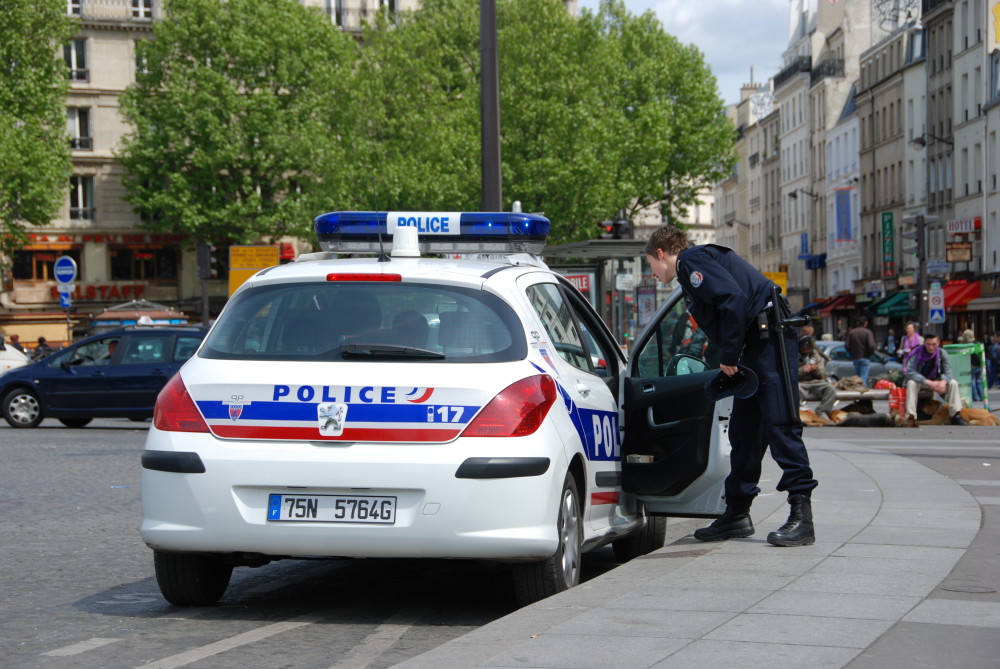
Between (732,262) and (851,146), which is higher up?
(851,146)

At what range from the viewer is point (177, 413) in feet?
23.9

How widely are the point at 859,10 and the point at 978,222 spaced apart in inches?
1439

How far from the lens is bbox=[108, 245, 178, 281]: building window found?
73.8 meters

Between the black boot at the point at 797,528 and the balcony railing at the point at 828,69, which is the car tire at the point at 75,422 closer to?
the black boot at the point at 797,528

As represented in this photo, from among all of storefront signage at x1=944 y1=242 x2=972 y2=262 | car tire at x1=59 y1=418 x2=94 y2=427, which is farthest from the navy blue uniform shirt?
storefront signage at x1=944 y1=242 x2=972 y2=262

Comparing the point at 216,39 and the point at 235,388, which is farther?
the point at 216,39

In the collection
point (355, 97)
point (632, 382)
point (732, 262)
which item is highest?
point (355, 97)

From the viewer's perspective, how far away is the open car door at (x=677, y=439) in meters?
8.78

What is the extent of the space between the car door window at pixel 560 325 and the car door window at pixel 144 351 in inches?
772

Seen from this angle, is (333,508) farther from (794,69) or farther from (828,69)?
(794,69)

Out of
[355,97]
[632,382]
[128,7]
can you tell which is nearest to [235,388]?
[632,382]

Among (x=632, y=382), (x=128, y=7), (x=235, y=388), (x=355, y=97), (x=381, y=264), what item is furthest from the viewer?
(x=128, y=7)

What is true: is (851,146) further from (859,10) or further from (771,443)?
(771,443)

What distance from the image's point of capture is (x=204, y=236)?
2744 inches
